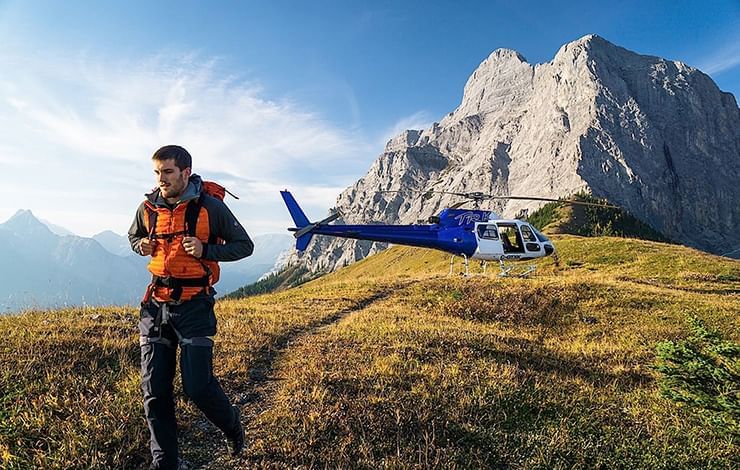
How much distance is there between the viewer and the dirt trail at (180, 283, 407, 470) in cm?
461

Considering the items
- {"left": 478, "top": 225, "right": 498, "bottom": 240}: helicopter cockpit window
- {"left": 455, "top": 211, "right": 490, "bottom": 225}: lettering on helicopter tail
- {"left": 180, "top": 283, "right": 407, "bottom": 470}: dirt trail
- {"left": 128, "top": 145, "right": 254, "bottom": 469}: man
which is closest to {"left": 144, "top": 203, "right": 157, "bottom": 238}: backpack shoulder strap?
{"left": 128, "top": 145, "right": 254, "bottom": 469}: man

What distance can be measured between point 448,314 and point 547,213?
115 meters

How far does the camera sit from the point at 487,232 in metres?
20.3

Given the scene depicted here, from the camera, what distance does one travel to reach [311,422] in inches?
208

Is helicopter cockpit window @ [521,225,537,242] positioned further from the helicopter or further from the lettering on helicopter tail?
the lettering on helicopter tail

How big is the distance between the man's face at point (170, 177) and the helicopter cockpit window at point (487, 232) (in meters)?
17.6

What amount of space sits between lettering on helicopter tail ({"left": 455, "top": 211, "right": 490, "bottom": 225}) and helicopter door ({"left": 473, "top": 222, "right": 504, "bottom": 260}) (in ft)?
1.44

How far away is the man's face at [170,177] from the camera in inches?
173

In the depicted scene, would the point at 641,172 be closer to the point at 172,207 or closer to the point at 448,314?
the point at 448,314

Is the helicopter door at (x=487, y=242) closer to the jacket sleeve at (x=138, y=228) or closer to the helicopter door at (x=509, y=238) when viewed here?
the helicopter door at (x=509, y=238)

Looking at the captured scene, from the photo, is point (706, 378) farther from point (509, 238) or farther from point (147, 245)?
point (509, 238)

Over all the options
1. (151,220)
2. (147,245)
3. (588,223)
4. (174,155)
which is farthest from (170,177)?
(588,223)

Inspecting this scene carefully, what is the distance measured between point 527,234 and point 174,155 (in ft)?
64.6

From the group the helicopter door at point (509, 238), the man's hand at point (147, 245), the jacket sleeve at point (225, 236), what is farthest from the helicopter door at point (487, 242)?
the man's hand at point (147, 245)
